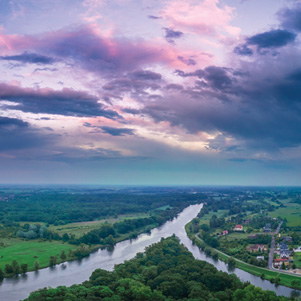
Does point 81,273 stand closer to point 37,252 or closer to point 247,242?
point 37,252

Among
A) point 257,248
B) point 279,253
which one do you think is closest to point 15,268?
point 257,248

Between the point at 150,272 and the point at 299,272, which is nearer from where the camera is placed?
the point at 150,272

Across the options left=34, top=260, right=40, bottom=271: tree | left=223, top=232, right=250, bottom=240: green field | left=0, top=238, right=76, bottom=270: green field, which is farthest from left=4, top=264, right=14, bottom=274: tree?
left=223, top=232, right=250, bottom=240: green field

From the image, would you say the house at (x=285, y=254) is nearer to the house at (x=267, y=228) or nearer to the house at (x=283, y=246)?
the house at (x=283, y=246)

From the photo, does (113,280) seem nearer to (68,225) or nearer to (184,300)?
(184,300)

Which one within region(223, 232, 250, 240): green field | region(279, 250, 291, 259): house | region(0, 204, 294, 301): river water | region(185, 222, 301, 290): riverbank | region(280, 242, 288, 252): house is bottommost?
region(0, 204, 294, 301): river water

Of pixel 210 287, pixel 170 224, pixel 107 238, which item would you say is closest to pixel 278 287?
pixel 210 287

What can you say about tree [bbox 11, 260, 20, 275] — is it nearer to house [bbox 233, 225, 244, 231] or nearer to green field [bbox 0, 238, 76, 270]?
green field [bbox 0, 238, 76, 270]
